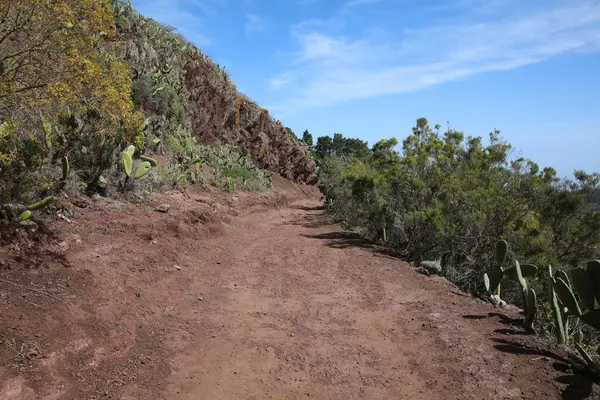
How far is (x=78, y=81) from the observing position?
19.8 feet

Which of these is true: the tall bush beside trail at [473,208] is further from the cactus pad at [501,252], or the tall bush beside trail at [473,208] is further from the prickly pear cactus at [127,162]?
the prickly pear cactus at [127,162]

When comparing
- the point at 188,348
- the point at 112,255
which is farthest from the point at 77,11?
the point at 188,348

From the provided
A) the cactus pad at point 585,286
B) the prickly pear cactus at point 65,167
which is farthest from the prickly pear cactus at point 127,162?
the cactus pad at point 585,286

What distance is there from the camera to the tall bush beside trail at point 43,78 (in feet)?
18.8

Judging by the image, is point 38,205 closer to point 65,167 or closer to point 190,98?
point 65,167

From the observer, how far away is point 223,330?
616 centimetres

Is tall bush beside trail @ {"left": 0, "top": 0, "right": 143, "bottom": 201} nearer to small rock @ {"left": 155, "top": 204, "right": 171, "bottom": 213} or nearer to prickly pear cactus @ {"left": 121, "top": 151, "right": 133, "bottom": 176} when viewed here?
prickly pear cactus @ {"left": 121, "top": 151, "right": 133, "bottom": 176}

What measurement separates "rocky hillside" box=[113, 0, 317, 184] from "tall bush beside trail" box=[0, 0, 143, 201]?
798cm

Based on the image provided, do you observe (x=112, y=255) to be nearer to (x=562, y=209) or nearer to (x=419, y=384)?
(x=419, y=384)

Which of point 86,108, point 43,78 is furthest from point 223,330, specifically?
point 43,78

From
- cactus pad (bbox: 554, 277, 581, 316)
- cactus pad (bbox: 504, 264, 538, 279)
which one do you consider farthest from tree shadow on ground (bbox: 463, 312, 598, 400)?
cactus pad (bbox: 504, 264, 538, 279)

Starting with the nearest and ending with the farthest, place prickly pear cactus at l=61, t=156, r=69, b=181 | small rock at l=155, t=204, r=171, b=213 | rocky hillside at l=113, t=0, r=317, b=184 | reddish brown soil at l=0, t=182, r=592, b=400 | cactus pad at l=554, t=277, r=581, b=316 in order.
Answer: reddish brown soil at l=0, t=182, r=592, b=400, cactus pad at l=554, t=277, r=581, b=316, prickly pear cactus at l=61, t=156, r=69, b=181, small rock at l=155, t=204, r=171, b=213, rocky hillside at l=113, t=0, r=317, b=184

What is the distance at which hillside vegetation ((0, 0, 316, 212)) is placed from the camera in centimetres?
589

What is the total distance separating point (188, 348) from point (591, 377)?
191 inches
